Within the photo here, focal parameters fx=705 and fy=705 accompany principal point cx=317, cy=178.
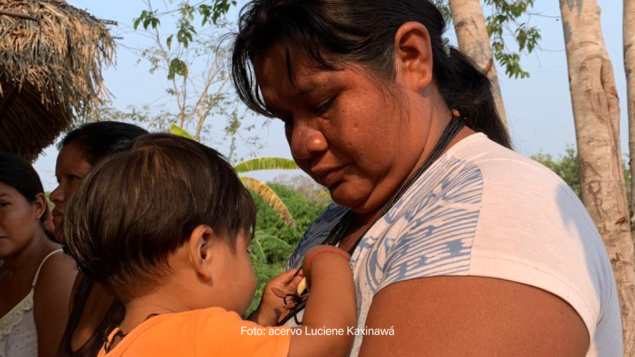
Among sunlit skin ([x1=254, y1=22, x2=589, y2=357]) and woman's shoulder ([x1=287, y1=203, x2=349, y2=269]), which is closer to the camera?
sunlit skin ([x1=254, y1=22, x2=589, y2=357])

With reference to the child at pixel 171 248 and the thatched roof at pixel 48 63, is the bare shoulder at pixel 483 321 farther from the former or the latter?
the thatched roof at pixel 48 63

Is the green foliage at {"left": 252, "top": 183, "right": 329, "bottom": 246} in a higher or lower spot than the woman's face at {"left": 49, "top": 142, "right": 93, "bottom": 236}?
lower

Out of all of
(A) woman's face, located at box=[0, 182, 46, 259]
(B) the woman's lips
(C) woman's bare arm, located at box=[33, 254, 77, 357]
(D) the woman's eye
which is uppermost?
(D) the woman's eye

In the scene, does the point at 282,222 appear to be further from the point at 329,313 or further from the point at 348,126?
the point at 329,313

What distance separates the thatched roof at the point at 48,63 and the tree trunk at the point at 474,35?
3.02m

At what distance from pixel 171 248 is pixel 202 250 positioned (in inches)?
3.4

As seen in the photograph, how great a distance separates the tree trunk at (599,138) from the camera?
4.45 m

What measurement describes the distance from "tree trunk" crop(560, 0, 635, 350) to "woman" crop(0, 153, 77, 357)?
10.6ft

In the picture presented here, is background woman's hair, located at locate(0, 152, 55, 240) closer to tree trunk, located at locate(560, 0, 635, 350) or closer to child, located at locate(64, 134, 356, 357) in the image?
child, located at locate(64, 134, 356, 357)

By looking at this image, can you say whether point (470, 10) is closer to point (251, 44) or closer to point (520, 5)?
point (251, 44)

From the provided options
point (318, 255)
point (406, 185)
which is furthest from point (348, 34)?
point (318, 255)

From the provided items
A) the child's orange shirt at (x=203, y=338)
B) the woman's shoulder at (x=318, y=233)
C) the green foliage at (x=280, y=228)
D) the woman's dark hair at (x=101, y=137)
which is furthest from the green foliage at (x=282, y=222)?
the child's orange shirt at (x=203, y=338)

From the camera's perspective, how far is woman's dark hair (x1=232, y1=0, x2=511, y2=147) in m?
1.81

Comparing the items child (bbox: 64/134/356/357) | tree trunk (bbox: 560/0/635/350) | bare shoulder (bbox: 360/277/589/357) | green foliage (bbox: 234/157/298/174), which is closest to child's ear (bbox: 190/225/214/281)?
child (bbox: 64/134/356/357)
